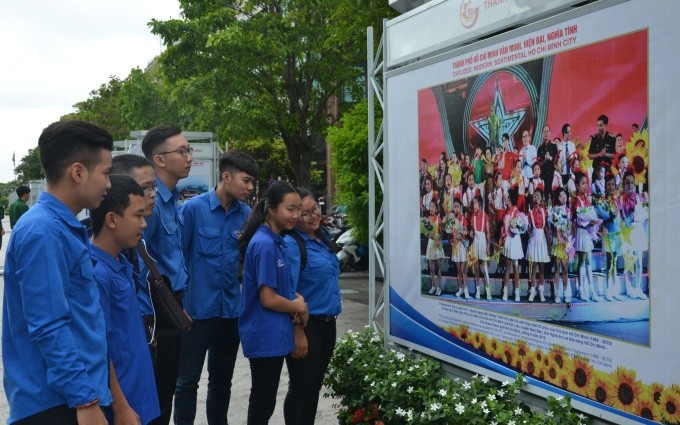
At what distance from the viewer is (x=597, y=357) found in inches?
145

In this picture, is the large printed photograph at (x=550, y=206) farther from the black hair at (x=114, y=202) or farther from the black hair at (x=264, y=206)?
the black hair at (x=114, y=202)

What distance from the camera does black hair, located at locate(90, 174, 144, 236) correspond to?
334 cm

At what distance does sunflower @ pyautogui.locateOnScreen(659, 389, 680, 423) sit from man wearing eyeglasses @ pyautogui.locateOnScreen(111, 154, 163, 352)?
95.5 inches

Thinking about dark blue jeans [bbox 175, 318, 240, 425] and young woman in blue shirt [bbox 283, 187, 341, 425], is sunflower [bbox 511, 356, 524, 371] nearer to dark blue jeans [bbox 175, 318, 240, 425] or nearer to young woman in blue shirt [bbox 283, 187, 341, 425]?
young woman in blue shirt [bbox 283, 187, 341, 425]

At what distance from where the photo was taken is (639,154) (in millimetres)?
3383

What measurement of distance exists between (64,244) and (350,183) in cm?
1018

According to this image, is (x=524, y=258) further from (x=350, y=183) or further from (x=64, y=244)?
(x=350, y=183)

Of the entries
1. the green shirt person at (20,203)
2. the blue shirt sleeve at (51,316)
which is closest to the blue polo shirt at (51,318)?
the blue shirt sleeve at (51,316)

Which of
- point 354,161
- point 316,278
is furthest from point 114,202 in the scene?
point 354,161

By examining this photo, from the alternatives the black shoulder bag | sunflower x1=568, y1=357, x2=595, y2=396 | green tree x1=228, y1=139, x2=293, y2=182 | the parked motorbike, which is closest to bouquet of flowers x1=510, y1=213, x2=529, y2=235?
sunflower x1=568, y1=357, x2=595, y2=396

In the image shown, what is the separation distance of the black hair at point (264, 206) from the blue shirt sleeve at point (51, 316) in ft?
7.23

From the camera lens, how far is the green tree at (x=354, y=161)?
12.5 meters

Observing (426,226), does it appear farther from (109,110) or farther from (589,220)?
(109,110)

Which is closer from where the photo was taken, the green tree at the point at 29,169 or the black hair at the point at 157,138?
the black hair at the point at 157,138
